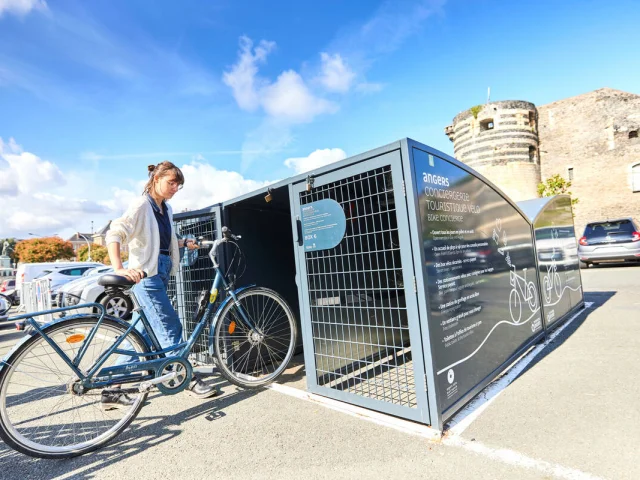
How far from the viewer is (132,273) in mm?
2586

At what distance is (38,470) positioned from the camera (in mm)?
2205

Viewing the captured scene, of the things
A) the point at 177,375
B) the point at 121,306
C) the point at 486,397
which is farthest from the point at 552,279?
the point at 121,306

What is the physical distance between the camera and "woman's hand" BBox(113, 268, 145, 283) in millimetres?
2557

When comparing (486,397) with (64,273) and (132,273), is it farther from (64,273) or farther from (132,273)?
(64,273)

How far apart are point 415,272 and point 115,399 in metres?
2.27

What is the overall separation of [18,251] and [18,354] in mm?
74263

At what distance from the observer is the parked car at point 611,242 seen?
32.4 ft

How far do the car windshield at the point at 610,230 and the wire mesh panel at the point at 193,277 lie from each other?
11.0 metres

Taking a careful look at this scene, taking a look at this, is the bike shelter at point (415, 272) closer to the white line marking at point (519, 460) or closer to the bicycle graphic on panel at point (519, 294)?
the bicycle graphic on panel at point (519, 294)

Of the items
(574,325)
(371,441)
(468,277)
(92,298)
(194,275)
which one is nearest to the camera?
(371,441)

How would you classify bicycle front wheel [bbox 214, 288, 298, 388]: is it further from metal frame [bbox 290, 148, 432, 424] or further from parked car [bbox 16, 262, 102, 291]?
parked car [bbox 16, 262, 102, 291]

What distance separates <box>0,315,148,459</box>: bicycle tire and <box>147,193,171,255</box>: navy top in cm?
74

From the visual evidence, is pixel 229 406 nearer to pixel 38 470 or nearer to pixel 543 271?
pixel 38 470

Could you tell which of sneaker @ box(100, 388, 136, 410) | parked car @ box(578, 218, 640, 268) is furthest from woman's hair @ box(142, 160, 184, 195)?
parked car @ box(578, 218, 640, 268)
